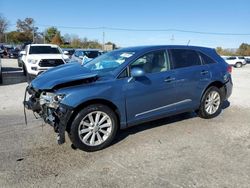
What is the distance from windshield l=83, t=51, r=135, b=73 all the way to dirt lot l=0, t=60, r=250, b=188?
1.30 m

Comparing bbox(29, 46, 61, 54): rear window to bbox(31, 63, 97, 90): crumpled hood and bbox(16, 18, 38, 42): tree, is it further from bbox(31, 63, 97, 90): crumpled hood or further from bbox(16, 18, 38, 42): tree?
bbox(16, 18, 38, 42): tree

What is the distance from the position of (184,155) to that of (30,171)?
7.53ft

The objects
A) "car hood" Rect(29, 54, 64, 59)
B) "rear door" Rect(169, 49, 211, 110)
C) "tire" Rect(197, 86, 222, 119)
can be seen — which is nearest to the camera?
"rear door" Rect(169, 49, 211, 110)

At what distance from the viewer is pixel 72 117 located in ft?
13.8

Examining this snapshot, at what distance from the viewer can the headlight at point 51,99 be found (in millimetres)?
4145

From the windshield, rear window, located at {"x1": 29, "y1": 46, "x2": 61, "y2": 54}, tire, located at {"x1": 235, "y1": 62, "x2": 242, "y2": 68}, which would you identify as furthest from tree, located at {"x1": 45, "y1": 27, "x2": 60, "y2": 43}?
the windshield

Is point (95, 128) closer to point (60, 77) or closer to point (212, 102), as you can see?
point (60, 77)

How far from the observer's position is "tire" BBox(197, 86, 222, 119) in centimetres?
603

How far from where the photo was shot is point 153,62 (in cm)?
517

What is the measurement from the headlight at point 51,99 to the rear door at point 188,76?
2333mm

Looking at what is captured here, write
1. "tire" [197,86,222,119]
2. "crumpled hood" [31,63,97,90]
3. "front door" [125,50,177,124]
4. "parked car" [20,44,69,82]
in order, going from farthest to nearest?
"parked car" [20,44,69,82] → "tire" [197,86,222,119] → "front door" [125,50,177,124] → "crumpled hood" [31,63,97,90]

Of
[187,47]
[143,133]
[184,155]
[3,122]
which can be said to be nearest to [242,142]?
[184,155]

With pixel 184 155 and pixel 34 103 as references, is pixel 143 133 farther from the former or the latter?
pixel 34 103

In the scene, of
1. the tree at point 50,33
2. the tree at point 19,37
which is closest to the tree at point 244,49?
the tree at point 50,33
